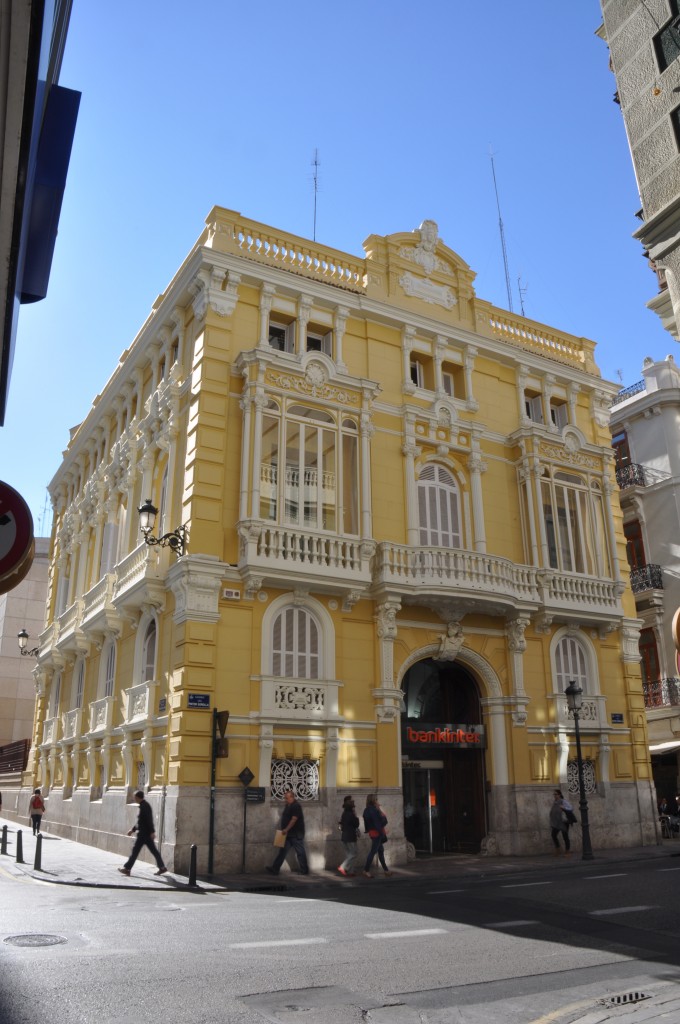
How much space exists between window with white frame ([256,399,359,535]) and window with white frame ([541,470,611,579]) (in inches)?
263

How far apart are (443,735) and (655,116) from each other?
15.3 metres

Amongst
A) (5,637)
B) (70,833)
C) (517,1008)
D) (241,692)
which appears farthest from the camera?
(5,637)

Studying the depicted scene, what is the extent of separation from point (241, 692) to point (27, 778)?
18.8 m

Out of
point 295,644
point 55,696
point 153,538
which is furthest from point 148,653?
point 55,696

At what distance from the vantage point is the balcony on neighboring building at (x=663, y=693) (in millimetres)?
31031

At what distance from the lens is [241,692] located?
18.1m

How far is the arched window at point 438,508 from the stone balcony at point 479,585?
1325 millimetres

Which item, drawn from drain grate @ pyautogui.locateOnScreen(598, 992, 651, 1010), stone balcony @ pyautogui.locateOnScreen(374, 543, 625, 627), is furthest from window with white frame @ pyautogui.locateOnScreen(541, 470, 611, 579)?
drain grate @ pyautogui.locateOnScreen(598, 992, 651, 1010)

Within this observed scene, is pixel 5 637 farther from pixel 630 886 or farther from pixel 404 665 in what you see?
pixel 630 886

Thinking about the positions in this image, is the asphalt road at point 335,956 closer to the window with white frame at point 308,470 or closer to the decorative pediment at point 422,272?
the window with white frame at point 308,470

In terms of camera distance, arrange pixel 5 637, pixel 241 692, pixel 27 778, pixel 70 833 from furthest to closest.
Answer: pixel 5 637 < pixel 27 778 < pixel 70 833 < pixel 241 692

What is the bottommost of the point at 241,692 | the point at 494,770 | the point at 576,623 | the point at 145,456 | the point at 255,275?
the point at 494,770

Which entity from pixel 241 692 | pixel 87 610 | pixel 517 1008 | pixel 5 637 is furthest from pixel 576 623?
pixel 5 637

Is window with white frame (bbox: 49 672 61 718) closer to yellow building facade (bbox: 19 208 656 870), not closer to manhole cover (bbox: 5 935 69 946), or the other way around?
yellow building facade (bbox: 19 208 656 870)
